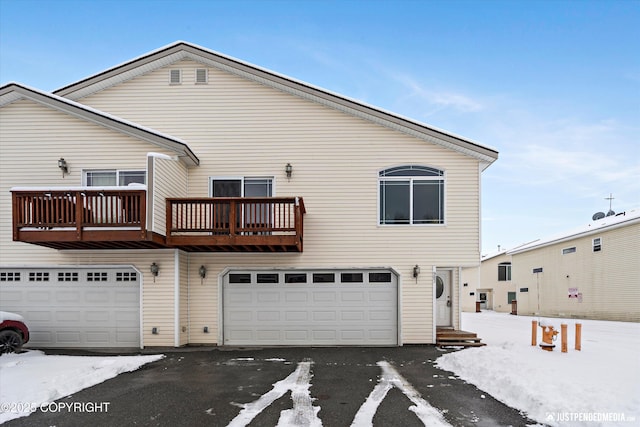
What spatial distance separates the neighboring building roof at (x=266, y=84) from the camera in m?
10.3

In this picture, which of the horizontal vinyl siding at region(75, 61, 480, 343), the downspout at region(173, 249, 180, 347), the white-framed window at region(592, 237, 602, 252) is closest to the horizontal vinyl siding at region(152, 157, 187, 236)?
the horizontal vinyl siding at region(75, 61, 480, 343)

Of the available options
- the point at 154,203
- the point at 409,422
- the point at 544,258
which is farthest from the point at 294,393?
the point at 544,258

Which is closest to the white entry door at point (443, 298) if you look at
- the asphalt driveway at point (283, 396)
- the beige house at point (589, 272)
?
the asphalt driveway at point (283, 396)

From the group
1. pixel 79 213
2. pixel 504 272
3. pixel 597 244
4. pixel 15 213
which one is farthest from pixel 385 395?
pixel 504 272

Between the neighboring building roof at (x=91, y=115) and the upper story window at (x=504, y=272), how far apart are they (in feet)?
100

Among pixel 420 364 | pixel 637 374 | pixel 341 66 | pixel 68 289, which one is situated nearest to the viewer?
pixel 637 374

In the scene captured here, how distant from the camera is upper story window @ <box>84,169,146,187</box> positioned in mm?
9922

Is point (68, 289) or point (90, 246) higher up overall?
point (90, 246)

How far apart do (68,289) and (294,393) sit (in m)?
7.65

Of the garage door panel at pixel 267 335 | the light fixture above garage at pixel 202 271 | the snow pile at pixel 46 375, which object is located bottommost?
the garage door panel at pixel 267 335

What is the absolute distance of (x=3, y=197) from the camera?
994 centimetres

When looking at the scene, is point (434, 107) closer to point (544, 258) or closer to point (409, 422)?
point (544, 258)

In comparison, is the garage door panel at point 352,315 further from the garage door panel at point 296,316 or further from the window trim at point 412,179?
the window trim at point 412,179

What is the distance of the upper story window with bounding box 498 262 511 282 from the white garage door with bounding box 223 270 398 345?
26.1m
